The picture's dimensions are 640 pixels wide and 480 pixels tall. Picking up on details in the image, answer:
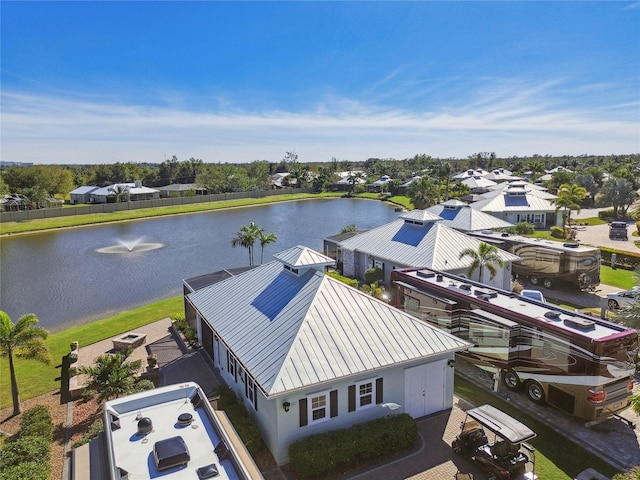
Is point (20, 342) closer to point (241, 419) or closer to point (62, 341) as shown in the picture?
point (62, 341)

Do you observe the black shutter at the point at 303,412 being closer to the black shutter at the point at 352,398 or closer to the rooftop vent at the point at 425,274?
the black shutter at the point at 352,398

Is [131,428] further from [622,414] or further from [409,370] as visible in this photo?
[622,414]

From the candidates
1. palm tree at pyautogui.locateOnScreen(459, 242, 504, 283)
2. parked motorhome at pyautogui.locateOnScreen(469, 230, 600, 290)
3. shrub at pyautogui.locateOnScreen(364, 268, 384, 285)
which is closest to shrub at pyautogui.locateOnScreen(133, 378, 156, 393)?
shrub at pyautogui.locateOnScreen(364, 268, 384, 285)

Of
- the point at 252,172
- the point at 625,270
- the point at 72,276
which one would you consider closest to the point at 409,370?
the point at 625,270

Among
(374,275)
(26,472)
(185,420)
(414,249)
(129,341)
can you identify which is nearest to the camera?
(185,420)

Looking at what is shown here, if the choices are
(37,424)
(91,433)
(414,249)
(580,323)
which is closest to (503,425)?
(580,323)

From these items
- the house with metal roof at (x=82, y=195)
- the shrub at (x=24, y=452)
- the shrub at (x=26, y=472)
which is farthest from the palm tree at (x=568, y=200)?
the house with metal roof at (x=82, y=195)
